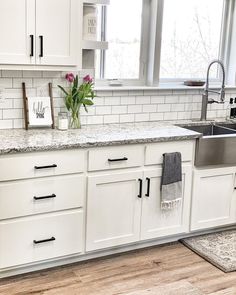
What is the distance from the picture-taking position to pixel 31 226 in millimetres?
2951

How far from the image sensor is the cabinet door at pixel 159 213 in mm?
3348

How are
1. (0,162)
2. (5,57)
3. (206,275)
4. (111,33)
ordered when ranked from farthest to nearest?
1. (111,33)
2. (206,275)
3. (5,57)
4. (0,162)

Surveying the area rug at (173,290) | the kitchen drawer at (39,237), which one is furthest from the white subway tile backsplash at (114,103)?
the area rug at (173,290)

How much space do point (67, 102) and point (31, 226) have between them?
101 centimetres

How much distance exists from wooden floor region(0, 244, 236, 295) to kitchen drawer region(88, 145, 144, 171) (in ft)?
2.36

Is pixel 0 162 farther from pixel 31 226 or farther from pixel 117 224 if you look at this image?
pixel 117 224

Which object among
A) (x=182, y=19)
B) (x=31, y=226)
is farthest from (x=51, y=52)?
(x=182, y=19)

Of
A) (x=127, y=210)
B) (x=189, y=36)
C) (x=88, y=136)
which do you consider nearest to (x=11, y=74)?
(x=88, y=136)

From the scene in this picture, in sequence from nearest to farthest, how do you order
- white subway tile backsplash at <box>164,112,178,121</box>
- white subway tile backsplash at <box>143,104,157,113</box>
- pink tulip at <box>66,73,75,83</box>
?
1. pink tulip at <box>66,73,75,83</box>
2. white subway tile backsplash at <box>143,104,157,113</box>
3. white subway tile backsplash at <box>164,112,178,121</box>

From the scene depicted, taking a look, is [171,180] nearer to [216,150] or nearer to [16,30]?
[216,150]

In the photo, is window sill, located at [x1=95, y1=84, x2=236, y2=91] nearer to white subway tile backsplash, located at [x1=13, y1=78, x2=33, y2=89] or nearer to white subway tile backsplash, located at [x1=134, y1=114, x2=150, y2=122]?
white subway tile backsplash, located at [x1=134, y1=114, x2=150, y2=122]

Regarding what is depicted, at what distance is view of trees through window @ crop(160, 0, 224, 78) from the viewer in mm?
4145

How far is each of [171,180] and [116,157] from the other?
0.49 metres

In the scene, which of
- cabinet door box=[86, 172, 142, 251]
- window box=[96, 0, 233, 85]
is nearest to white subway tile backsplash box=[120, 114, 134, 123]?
window box=[96, 0, 233, 85]
